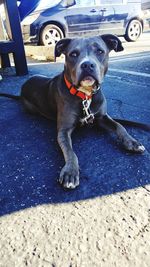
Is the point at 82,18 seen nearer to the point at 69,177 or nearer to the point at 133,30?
the point at 133,30

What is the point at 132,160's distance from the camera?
7.64 ft

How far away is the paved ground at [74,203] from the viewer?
152 cm

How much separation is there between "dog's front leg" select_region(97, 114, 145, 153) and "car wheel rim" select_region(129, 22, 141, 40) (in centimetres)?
848

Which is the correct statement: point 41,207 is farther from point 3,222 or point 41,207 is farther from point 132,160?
point 132,160

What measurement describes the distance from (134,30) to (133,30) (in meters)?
0.04

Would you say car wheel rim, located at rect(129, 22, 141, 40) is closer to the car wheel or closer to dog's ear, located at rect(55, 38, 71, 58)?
the car wheel

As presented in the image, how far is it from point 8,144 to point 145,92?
2.21m

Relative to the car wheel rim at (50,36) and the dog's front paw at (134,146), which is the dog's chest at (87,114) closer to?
the dog's front paw at (134,146)

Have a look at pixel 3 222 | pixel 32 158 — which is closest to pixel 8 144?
pixel 32 158

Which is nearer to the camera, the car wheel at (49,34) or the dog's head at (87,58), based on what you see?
the dog's head at (87,58)

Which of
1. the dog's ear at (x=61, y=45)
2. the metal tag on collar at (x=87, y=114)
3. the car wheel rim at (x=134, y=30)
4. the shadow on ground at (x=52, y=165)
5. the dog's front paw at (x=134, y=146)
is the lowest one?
the car wheel rim at (x=134, y=30)

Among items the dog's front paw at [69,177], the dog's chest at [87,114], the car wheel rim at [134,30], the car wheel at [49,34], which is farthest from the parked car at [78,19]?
the dog's front paw at [69,177]

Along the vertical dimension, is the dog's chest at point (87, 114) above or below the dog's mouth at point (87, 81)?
below

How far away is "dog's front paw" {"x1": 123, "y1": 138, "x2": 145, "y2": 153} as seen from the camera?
2396 millimetres
